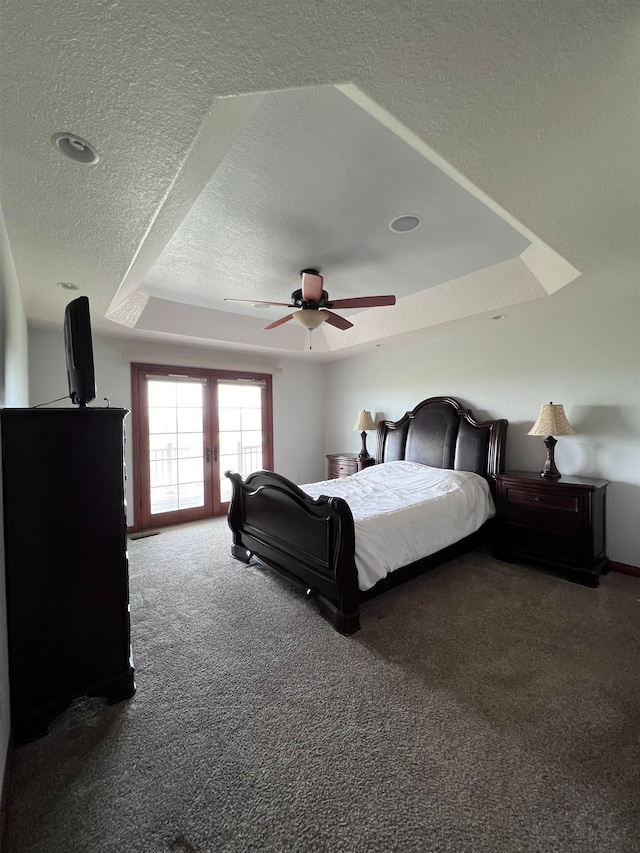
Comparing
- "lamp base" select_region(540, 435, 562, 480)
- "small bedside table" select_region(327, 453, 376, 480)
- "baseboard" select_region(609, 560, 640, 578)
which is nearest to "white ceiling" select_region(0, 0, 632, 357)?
"lamp base" select_region(540, 435, 562, 480)

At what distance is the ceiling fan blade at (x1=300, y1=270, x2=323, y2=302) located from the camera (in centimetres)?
254

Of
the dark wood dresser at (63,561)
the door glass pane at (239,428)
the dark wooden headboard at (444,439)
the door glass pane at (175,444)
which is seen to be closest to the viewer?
the dark wood dresser at (63,561)

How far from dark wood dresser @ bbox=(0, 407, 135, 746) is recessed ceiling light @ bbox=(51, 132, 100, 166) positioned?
1029mm

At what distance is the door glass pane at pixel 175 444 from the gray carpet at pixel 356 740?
2254 millimetres

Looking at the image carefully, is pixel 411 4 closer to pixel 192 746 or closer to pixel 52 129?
pixel 52 129

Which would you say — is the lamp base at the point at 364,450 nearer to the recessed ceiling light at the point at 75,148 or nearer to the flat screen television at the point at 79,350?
the flat screen television at the point at 79,350

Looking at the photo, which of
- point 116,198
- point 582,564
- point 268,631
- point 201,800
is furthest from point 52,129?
point 582,564

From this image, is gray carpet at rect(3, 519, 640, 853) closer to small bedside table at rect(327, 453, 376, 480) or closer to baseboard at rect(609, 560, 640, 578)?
baseboard at rect(609, 560, 640, 578)

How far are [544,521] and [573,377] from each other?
56.3 inches

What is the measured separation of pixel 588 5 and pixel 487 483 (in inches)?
131

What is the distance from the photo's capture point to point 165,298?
3693 millimetres

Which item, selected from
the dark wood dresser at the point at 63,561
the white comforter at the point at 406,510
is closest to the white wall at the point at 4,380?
the dark wood dresser at the point at 63,561

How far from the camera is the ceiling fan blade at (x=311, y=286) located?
2.54 meters

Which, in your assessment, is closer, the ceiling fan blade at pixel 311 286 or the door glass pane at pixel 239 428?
the ceiling fan blade at pixel 311 286
